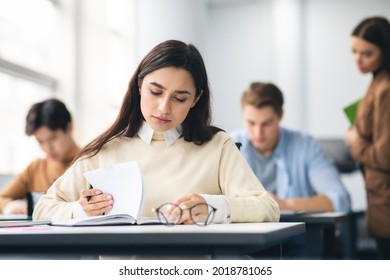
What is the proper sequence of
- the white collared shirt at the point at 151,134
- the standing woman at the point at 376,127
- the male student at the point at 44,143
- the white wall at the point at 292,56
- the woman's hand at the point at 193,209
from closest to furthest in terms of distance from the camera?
the woman's hand at the point at 193,209, the white collared shirt at the point at 151,134, the standing woman at the point at 376,127, the male student at the point at 44,143, the white wall at the point at 292,56

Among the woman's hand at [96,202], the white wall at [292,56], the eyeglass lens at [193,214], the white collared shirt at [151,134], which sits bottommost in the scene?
the eyeglass lens at [193,214]

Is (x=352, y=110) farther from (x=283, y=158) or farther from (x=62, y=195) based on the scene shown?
(x=62, y=195)

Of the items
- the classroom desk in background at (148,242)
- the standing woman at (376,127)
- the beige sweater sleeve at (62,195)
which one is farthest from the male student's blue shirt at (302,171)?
the classroom desk in background at (148,242)

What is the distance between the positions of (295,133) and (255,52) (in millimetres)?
3675

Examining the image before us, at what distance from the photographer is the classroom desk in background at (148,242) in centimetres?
94

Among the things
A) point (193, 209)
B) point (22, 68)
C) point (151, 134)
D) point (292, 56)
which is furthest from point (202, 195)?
point (292, 56)

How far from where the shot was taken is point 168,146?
1.55 m

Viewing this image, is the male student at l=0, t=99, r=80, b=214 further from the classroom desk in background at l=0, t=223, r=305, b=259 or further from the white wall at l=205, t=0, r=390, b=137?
the white wall at l=205, t=0, r=390, b=137

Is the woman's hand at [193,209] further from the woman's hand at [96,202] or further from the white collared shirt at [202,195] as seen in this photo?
the woman's hand at [96,202]

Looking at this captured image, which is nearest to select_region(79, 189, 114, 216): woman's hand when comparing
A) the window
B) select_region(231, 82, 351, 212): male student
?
select_region(231, 82, 351, 212): male student

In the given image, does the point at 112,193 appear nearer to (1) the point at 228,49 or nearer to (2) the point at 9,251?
(2) the point at 9,251

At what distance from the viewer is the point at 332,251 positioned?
1.97m

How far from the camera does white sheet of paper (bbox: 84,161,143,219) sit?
118 centimetres

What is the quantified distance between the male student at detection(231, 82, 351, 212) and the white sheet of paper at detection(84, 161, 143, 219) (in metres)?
1.29
